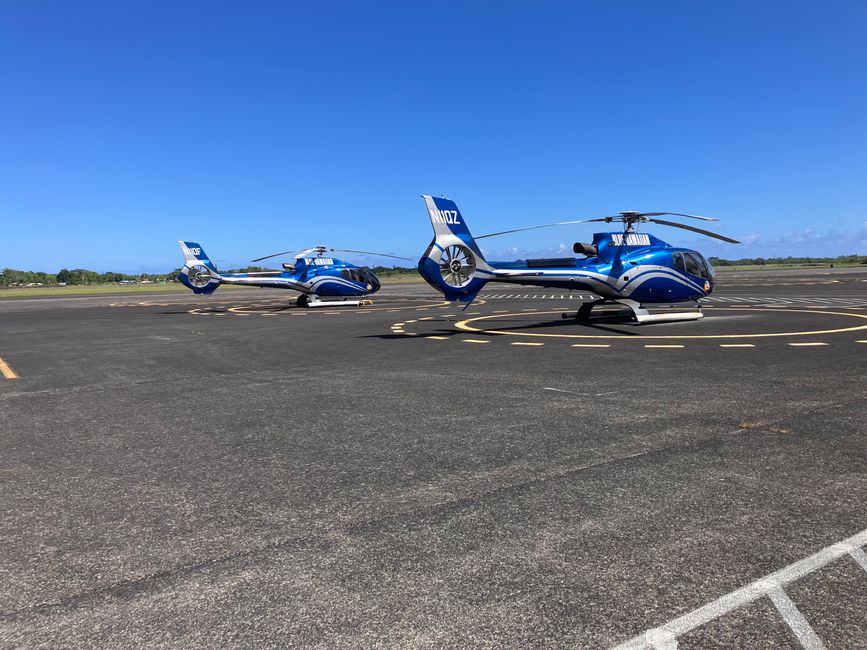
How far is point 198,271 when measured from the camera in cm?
3891

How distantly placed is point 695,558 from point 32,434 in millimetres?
8241

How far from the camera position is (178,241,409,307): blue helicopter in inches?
1433

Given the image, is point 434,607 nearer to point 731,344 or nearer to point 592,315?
point 731,344

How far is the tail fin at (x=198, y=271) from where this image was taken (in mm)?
38594

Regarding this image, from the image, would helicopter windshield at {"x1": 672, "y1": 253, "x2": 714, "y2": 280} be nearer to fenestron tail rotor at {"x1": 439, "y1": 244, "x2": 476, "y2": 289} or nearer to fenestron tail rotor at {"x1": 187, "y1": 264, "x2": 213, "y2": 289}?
fenestron tail rotor at {"x1": 439, "y1": 244, "x2": 476, "y2": 289}

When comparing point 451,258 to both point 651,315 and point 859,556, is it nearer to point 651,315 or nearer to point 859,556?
point 651,315

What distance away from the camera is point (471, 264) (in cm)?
1855

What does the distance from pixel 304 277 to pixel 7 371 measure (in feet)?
75.9

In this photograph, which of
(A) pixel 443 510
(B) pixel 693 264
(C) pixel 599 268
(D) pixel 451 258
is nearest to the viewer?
(A) pixel 443 510

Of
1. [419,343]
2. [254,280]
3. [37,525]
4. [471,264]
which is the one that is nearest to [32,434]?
[37,525]

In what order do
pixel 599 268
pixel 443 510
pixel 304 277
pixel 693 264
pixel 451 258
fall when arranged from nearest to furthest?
pixel 443 510 → pixel 451 258 → pixel 599 268 → pixel 693 264 → pixel 304 277

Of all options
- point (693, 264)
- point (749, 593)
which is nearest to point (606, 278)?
point (693, 264)

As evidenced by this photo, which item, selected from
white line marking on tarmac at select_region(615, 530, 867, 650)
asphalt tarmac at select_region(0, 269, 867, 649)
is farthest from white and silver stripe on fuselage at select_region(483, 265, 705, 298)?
white line marking on tarmac at select_region(615, 530, 867, 650)

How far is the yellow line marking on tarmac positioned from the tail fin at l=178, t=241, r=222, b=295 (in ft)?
79.5
